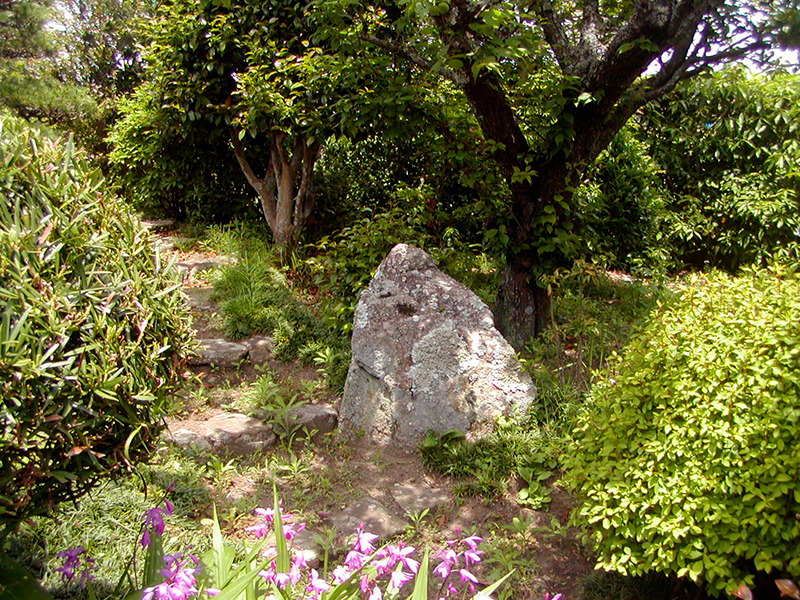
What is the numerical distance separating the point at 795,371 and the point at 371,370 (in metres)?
2.75

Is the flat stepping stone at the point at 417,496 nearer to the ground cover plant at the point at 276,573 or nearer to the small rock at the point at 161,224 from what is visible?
the ground cover plant at the point at 276,573

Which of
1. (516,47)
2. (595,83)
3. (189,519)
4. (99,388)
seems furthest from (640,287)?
(99,388)

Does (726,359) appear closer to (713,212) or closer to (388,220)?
(388,220)

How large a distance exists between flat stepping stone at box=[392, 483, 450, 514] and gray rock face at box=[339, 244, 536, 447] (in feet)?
1.30

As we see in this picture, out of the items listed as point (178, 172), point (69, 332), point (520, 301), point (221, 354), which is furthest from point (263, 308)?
point (69, 332)

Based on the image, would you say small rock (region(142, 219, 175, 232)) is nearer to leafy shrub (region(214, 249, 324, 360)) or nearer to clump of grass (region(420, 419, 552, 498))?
leafy shrub (region(214, 249, 324, 360))

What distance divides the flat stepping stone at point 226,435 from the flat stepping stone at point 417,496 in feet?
3.38

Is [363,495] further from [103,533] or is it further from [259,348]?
[259,348]

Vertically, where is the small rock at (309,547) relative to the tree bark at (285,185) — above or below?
below

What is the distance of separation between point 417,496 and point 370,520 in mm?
401

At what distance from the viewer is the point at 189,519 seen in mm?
3561

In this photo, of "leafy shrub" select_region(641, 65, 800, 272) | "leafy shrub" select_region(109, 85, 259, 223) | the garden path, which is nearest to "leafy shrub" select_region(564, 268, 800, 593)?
the garden path

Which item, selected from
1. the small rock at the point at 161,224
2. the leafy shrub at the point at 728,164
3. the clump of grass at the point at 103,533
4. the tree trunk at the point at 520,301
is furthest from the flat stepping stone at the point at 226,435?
the leafy shrub at the point at 728,164

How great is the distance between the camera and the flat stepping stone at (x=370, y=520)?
363 centimetres
